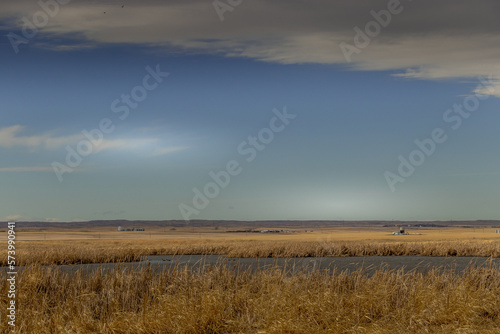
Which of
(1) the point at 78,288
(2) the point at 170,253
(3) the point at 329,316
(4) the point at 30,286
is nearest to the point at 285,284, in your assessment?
(3) the point at 329,316

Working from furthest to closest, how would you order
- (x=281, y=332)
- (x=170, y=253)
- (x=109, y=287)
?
(x=170, y=253)
(x=109, y=287)
(x=281, y=332)

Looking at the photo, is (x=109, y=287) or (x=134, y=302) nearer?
(x=134, y=302)

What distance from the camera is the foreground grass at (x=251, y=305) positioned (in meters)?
14.6

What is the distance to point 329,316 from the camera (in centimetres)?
1536

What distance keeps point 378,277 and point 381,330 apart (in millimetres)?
6400

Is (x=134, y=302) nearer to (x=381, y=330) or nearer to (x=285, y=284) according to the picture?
(x=285, y=284)

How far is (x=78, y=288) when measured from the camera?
2019 centimetres

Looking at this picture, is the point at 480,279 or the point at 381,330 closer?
the point at 381,330

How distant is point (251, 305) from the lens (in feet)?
53.5

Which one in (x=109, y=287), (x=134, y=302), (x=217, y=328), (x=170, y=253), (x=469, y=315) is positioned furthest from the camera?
(x=170, y=253)

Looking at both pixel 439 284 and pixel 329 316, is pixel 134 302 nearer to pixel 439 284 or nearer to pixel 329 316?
pixel 329 316

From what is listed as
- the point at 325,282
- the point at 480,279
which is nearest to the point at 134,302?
the point at 325,282

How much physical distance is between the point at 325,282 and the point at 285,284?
5.03 feet

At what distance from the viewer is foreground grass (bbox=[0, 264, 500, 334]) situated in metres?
14.6
